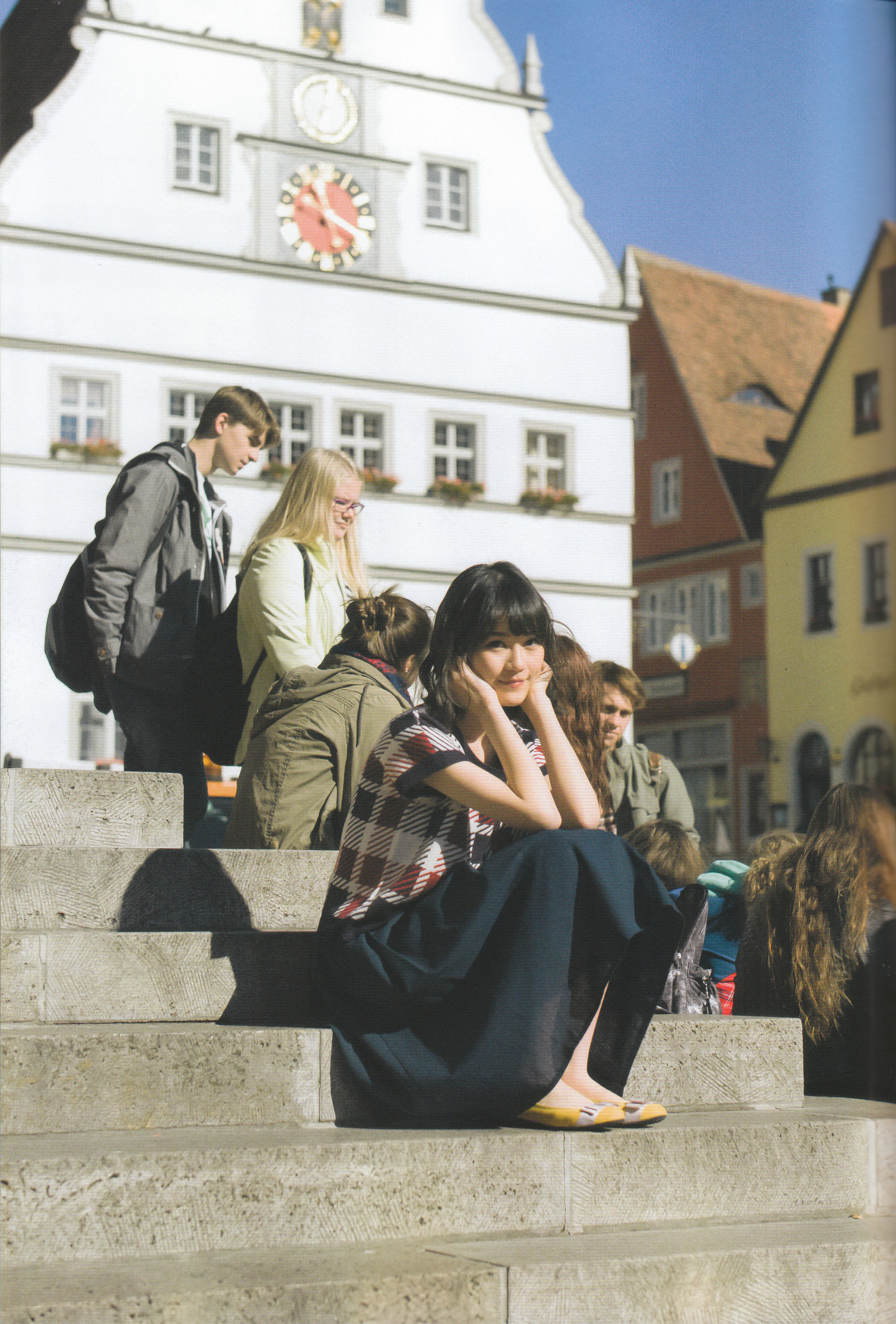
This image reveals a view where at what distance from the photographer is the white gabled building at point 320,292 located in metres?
18.1

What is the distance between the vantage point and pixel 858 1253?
3.08 m

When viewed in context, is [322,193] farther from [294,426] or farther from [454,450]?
[454,450]

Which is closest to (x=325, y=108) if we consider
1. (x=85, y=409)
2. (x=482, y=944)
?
(x=85, y=409)

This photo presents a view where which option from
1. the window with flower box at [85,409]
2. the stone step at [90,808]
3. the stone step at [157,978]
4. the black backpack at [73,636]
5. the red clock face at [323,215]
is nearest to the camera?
the stone step at [157,978]

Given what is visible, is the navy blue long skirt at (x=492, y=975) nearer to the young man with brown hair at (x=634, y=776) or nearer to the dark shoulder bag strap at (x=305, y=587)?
the dark shoulder bag strap at (x=305, y=587)

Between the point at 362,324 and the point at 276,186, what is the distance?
1905 mm

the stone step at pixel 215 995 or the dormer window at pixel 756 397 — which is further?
the dormer window at pixel 756 397

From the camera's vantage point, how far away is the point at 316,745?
4293 millimetres

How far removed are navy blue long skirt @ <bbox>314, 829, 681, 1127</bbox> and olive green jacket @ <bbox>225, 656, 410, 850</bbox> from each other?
105 cm

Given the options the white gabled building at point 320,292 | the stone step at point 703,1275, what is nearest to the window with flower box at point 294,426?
the white gabled building at point 320,292

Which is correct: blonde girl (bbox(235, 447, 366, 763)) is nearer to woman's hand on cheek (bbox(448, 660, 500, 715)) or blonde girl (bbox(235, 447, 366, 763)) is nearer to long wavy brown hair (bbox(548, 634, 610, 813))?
long wavy brown hair (bbox(548, 634, 610, 813))

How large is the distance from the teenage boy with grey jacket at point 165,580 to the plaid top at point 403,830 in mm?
1398

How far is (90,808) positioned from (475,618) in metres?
1.38

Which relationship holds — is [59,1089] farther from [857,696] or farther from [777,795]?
[777,795]
